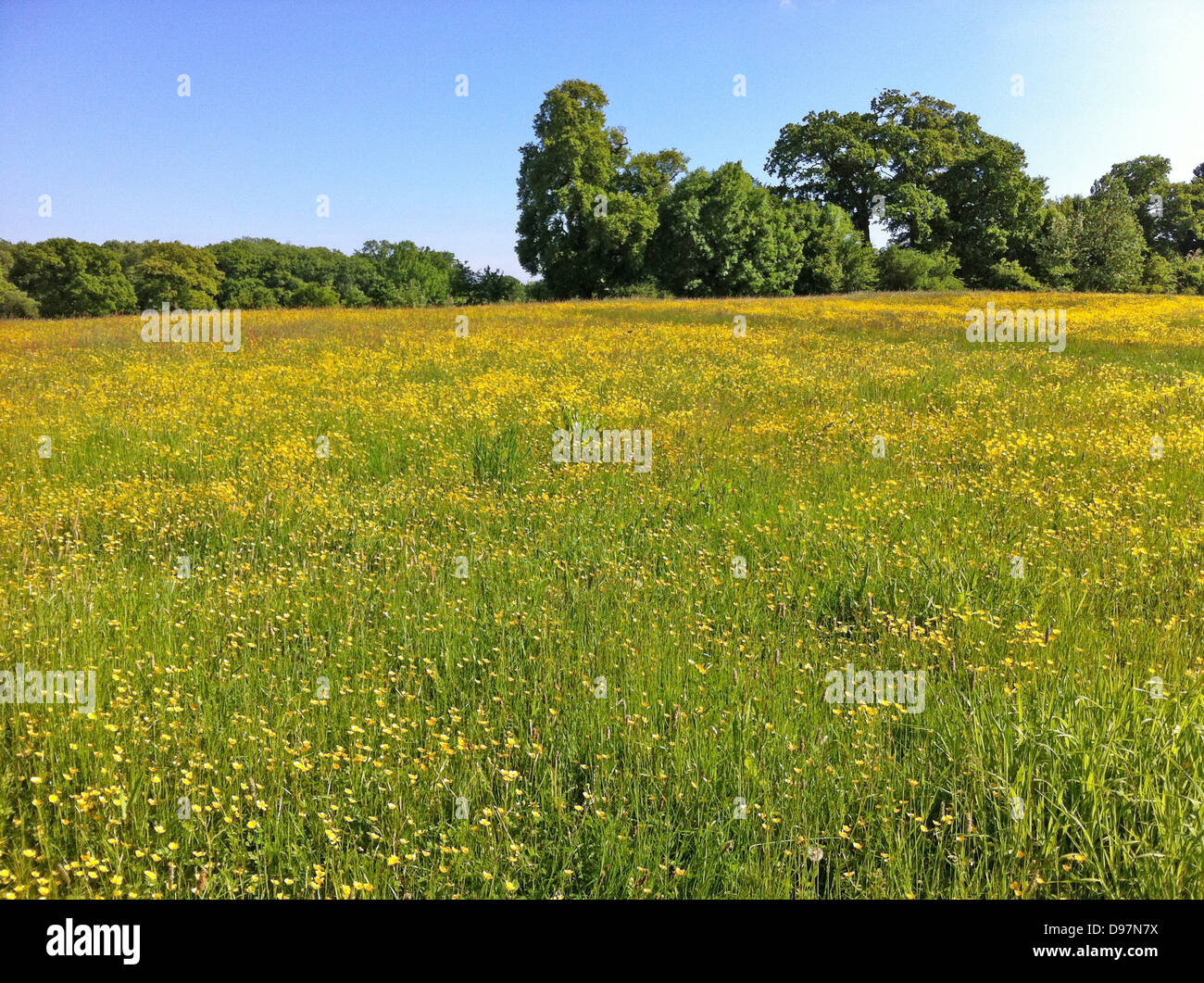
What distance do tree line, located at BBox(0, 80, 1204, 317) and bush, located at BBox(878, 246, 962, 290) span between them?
139 millimetres

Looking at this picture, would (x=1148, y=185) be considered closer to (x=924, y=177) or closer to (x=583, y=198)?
(x=924, y=177)

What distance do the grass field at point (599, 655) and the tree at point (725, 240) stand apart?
140 ft

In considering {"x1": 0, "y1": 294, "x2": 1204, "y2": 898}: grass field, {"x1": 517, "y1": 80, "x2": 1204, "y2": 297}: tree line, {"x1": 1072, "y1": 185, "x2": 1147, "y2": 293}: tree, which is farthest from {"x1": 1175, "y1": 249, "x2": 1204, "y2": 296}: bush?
{"x1": 0, "y1": 294, "x2": 1204, "y2": 898}: grass field

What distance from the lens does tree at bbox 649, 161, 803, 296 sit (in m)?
49.4

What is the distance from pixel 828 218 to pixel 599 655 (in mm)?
57715

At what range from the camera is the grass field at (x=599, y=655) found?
2639mm

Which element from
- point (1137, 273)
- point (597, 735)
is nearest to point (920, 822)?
point (597, 735)

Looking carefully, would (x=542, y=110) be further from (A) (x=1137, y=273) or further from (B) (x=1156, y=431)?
(B) (x=1156, y=431)

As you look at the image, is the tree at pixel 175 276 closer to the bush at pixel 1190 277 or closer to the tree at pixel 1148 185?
the bush at pixel 1190 277

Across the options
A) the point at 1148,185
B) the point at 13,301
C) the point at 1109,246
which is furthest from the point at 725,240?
the point at 13,301

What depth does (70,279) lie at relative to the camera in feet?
265

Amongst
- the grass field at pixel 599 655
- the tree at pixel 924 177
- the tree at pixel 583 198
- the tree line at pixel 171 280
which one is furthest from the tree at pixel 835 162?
the grass field at pixel 599 655

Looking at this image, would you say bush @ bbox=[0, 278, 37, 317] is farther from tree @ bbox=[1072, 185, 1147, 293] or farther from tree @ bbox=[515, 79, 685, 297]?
tree @ bbox=[1072, 185, 1147, 293]
